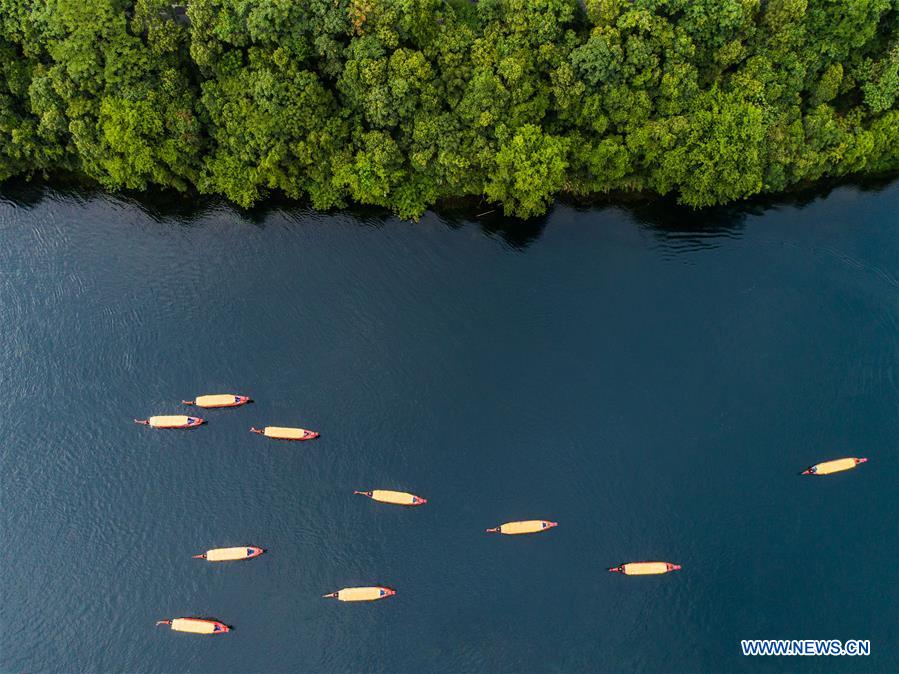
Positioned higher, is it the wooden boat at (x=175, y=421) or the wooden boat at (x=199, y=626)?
the wooden boat at (x=175, y=421)

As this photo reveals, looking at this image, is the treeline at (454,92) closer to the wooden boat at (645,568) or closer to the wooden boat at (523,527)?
the wooden boat at (523,527)

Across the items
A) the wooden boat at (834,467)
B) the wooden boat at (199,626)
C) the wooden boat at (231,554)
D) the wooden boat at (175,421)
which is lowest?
the wooden boat at (199,626)

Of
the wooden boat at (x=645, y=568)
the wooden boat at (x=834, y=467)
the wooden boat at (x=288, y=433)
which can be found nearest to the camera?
the wooden boat at (x=645, y=568)

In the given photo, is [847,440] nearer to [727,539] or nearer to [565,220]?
[727,539]

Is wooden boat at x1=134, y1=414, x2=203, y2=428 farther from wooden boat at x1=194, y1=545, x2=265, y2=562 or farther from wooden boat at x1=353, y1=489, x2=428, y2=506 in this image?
wooden boat at x1=353, y1=489, x2=428, y2=506

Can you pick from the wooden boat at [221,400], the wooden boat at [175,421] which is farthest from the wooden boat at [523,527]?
the wooden boat at [175,421]

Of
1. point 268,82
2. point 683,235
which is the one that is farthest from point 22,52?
point 683,235

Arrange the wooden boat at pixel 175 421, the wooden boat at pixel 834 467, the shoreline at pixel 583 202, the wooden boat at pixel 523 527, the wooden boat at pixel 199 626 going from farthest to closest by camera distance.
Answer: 1. the shoreline at pixel 583 202
2. the wooden boat at pixel 175 421
3. the wooden boat at pixel 834 467
4. the wooden boat at pixel 523 527
5. the wooden boat at pixel 199 626

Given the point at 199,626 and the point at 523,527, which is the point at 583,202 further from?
the point at 199,626
